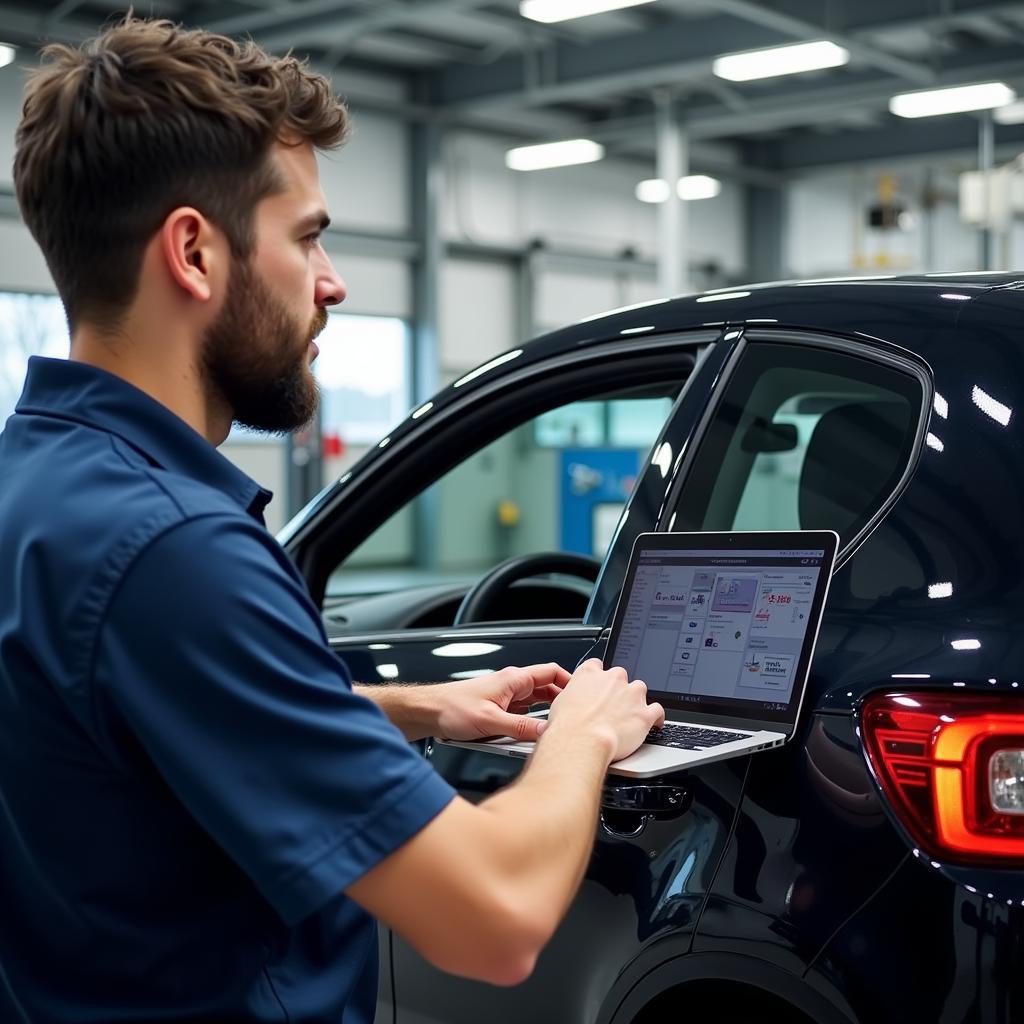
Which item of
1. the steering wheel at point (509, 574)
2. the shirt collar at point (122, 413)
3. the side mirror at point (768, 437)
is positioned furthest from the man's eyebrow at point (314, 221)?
the steering wheel at point (509, 574)

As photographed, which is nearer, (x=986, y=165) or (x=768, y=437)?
(x=768, y=437)

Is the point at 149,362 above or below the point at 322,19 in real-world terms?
below

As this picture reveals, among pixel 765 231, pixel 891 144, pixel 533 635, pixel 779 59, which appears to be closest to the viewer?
pixel 533 635

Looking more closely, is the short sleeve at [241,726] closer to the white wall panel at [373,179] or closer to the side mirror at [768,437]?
the side mirror at [768,437]

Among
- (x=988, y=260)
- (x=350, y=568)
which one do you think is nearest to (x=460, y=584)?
(x=350, y=568)

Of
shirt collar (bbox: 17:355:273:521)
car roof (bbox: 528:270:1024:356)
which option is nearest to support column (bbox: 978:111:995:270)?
car roof (bbox: 528:270:1024:356)

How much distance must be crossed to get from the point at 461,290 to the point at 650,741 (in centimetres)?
1483

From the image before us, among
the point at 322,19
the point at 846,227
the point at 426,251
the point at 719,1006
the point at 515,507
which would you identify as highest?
the point at 322,19

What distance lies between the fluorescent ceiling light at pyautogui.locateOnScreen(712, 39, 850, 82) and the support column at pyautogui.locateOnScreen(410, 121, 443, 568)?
4042 mm

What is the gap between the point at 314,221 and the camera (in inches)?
52.6

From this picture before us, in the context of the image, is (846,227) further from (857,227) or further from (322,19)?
(322,19)

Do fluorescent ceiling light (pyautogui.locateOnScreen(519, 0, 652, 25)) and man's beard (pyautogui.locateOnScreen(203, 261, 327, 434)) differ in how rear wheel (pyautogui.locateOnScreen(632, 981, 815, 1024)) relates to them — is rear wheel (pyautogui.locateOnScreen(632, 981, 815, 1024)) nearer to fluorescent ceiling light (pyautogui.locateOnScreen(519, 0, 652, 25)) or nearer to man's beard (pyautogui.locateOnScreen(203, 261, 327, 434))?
man's beard (pyautogui.locateOnScreen(203, 261, 327, 434))

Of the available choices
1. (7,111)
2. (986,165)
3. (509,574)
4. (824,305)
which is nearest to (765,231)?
(986,165)

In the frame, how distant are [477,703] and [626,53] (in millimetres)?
11913
